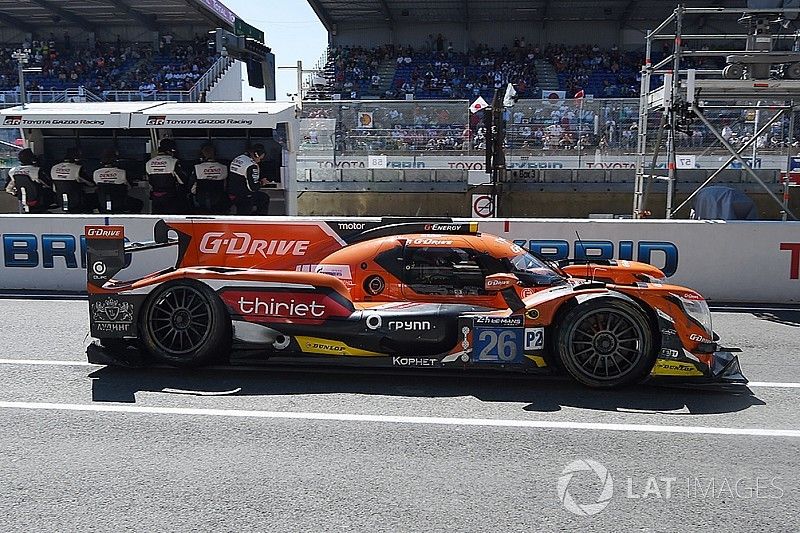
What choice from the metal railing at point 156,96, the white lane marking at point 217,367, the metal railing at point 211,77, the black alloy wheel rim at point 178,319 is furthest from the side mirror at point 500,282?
the metal railing at point 211,77

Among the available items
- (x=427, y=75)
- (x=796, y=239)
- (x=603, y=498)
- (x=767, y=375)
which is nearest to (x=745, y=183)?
(x=796, y=239)

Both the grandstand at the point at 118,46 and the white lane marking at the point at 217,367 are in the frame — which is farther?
the grandstand at the point at 118,46

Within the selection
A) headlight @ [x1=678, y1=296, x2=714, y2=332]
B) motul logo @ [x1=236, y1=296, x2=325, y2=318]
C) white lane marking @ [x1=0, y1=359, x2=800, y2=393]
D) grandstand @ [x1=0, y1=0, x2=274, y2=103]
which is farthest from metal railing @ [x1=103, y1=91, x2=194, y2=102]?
headlight @ [x1=678, y1=296, x2=714, y2=332]

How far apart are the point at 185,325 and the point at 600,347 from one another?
347 centimetres

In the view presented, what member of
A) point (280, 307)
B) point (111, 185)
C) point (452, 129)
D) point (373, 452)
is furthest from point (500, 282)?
point (452, 129)

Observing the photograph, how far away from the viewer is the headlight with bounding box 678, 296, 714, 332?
20.1ft

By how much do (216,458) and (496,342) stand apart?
2.47m

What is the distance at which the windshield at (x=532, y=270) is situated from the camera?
655 cm

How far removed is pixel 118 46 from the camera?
3969 centimetres

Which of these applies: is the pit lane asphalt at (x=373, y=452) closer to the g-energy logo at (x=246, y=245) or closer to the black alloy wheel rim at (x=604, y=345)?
the black alloy wheel rim at (x=604, y=345)

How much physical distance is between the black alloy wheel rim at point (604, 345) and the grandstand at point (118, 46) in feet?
99.5

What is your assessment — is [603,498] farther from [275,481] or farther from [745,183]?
[745,183]

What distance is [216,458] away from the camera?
15.5 feet

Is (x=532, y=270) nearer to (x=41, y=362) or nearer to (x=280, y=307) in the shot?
(x=280, y=307)
